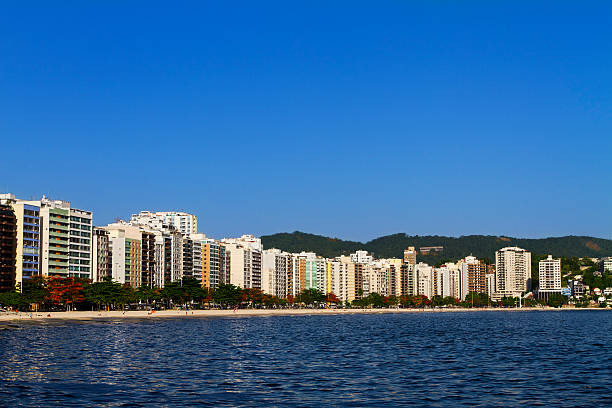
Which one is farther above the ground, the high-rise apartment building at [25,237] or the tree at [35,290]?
the high-rise apartment building at [25,237]

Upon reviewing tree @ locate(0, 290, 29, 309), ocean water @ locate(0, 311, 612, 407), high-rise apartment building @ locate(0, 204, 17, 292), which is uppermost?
high-rise apartment building @ locate(0, 204, 17, 292)

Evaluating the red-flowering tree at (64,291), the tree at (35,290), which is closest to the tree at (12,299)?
the tree at (35,290)

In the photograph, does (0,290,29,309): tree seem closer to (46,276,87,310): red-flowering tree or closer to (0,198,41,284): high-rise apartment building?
(46,276,87,310): red-flowering tree

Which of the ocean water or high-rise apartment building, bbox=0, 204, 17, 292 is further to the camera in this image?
high-rise apartment building, bbox=0, 204, 17, 292

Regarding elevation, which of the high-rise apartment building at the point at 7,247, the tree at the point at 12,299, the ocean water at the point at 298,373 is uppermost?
the high-rise apartment building at the point at 7,247

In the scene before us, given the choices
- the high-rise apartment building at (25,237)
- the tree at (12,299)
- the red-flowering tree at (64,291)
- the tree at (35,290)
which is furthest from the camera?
the high-rise apartment building at (25,237)

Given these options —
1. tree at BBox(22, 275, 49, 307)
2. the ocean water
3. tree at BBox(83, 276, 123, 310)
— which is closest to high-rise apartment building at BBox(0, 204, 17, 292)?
tree at BBox(22, 275, 49, 307)

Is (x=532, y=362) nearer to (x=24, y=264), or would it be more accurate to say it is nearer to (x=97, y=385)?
(x=97, y=385)

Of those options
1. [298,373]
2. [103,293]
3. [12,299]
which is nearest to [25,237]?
[103,293]

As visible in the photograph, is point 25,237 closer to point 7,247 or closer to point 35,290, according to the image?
point 7,247

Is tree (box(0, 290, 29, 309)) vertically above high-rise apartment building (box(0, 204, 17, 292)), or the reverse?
high-rise apartment building (box(0, 204, 17, 292))

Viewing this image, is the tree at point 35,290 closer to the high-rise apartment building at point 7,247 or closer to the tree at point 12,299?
the tree at point 12,299

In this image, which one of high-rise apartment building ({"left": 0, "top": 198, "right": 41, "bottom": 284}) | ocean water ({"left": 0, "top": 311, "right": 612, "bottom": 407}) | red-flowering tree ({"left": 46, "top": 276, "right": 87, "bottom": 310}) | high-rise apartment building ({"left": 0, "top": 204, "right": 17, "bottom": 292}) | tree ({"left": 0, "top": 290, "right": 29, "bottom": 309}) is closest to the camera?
ocean water ({"left": 0, "top": 311, "right": 612, "bottom": 407})

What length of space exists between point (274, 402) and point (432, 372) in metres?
19.0
